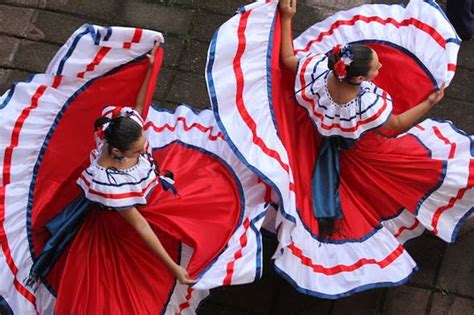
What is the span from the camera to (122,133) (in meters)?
2.53

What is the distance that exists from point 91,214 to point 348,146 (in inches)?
48.1

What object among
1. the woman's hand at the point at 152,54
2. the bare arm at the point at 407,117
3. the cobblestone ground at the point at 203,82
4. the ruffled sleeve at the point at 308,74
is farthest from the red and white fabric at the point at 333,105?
the cobblestone ground at the point at 203,82

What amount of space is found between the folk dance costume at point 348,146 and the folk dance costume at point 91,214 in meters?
0.24

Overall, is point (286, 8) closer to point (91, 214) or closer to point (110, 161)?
point (110, 161)

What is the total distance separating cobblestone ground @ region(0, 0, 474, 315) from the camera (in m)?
3.54

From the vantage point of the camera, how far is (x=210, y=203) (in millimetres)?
2994

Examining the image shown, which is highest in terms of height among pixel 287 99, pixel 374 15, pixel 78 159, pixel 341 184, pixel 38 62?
pixel 374 15

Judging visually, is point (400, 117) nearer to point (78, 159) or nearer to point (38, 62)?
point (78, 159)

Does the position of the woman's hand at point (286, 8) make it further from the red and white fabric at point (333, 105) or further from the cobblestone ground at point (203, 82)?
the cobblestone ground at point (203, 82)

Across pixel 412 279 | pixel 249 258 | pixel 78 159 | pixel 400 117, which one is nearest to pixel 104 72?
pixel 78 159

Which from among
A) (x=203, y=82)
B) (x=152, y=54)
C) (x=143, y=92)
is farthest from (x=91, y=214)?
(x=203, y=82)

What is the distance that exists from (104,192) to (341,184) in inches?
45.8

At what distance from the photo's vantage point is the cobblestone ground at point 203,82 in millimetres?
3543

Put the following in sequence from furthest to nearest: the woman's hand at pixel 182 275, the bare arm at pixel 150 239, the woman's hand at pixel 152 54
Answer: the woman's hand at pixel 152 54, the woman's hand at pixel 182 275, the bare arm at pixel 150 239
